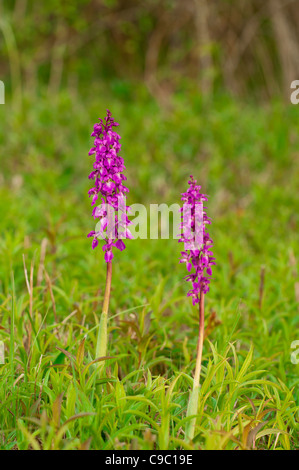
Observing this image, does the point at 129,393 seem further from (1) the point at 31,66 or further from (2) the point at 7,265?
(1) the point at 31,66

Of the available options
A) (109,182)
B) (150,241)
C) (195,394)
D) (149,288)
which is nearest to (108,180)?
(109,182)

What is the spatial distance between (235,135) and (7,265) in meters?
5.06

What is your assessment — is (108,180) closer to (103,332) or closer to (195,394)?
(103,332)

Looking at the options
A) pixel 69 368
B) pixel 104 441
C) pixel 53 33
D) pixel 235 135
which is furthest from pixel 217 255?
pixel 53 33

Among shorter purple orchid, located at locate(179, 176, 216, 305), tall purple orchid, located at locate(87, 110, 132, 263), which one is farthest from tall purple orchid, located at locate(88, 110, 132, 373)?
shorter purple orchid, located at locate(179, 176, 216, 305)

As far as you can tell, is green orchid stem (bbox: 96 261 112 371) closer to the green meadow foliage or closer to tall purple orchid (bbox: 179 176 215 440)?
the green meadow foliage

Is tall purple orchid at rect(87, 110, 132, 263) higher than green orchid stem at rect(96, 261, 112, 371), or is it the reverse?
tall purple orchid at rect(87, 110, 132, 263)

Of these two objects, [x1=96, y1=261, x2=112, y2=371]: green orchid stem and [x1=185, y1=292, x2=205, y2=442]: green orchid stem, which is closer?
[x1=185, y1=292, x2=205, y2=442]: green orchid stem

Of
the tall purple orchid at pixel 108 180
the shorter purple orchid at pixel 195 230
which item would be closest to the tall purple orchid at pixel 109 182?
the tall purple orchid at pixel 108 180

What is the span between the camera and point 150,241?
480 cm

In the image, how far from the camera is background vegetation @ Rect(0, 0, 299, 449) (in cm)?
210

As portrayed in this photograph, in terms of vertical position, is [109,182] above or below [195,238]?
above

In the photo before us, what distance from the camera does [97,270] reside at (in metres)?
3.81

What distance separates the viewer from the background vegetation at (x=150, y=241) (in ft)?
6.89
